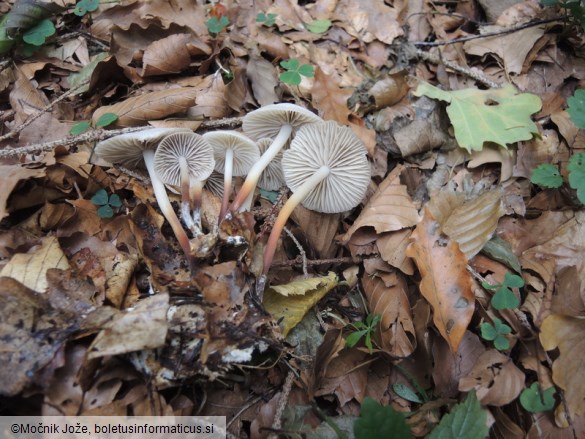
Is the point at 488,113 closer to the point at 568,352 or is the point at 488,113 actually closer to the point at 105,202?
the point at 568,352

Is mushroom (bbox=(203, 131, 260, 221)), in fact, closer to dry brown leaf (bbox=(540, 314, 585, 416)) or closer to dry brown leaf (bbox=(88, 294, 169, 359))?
dry brown leaf (bbox=(88, 294, 169, 359))

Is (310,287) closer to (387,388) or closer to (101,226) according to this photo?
(387,388)

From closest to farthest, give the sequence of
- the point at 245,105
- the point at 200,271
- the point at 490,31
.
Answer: the point at 200,271 → the point at 245,105 → the point at 490,31

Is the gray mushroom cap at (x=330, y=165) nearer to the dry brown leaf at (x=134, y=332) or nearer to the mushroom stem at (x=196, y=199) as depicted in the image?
the mushroom stem at (x=196, y=199)

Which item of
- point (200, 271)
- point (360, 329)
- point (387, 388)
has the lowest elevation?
point (387, 388)

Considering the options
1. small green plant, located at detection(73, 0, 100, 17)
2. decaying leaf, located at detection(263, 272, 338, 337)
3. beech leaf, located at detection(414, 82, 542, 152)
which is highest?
small green plant, located at detection(73, 0, 100, 17)

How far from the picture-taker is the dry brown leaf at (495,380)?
5.74ft

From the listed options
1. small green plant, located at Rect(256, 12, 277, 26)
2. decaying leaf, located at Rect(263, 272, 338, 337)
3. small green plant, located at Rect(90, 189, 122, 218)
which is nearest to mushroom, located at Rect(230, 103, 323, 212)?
decaying leaf, located at Rect(263, 272, 338, 337)

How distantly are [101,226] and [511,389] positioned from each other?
2162 millimetres

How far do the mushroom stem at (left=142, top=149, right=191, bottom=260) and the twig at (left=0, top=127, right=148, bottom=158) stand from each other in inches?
8.5

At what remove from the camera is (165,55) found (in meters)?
2.70

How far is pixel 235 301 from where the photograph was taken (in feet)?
5.95

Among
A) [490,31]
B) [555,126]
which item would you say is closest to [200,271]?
[555,126]

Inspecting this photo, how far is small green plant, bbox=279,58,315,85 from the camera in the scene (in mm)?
2764
